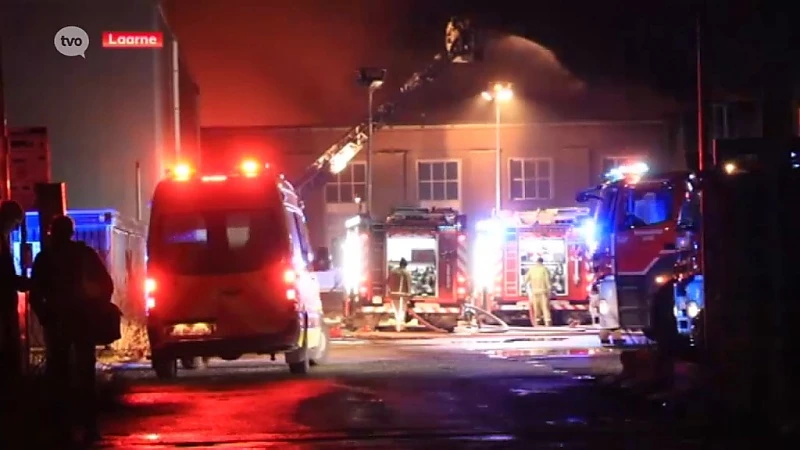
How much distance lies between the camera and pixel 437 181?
46750 millimetres

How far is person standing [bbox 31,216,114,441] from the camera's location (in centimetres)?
1000

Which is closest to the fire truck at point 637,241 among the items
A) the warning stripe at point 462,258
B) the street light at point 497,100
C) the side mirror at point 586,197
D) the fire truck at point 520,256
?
the side mirror at point 586,197

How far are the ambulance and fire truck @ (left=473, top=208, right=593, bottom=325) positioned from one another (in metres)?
17.4

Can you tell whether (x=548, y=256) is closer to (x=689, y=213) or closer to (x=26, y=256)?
(x=689, y=213)

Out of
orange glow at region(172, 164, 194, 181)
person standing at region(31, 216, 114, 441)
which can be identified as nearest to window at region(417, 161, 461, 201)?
orange glow at region(172, 164, 194, 181)

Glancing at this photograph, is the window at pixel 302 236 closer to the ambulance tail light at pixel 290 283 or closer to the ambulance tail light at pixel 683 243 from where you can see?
the ambulance tail light at pixel 290 283

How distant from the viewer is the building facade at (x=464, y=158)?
46.4 meters

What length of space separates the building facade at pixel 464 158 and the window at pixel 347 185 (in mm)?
289

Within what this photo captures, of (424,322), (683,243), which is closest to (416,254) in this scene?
(424,322)

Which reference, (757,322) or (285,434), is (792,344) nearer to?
(757,322)

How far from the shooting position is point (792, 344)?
10.2 meters

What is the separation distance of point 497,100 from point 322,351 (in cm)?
2234

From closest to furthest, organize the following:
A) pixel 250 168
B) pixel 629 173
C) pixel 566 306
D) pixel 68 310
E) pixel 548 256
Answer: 1. pixel 68 310
2. pixel 250 168
3. pixel 629 173
4. pixel 566 306
5. pixel 548 256

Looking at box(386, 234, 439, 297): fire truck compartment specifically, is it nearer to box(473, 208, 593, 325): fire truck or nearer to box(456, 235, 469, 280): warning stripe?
box(456, 235, 469, 280): warning stripe
